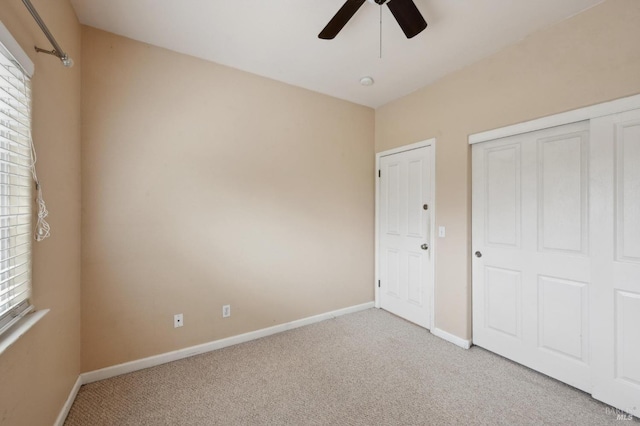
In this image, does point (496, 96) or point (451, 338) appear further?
point (451, 338)

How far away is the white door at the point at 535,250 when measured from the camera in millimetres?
1964

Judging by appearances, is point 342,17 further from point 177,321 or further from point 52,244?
point 177,321

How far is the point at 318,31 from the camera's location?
2.11m

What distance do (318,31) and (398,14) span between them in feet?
2.40

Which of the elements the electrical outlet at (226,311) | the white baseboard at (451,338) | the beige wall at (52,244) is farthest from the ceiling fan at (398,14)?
the white baseboard at (451,338)

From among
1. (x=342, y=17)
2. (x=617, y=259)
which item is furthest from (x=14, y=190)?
(x=617, y=259)

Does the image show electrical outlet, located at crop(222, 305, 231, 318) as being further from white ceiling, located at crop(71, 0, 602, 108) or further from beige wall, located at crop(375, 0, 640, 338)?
white ceiling, located at crop(71, 0, 602, 108)

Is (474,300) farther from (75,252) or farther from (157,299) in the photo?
(75,252)

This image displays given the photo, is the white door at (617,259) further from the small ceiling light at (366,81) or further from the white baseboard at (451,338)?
the small ceiling light at (366,81)

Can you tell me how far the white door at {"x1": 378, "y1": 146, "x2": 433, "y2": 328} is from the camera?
3.00m

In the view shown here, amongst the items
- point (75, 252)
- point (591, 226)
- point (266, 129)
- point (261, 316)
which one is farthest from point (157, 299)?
point (591, 226)

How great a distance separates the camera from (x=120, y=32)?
2.12 m

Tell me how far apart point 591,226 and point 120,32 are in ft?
12.6

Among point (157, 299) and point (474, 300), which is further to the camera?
point (474, 300)
